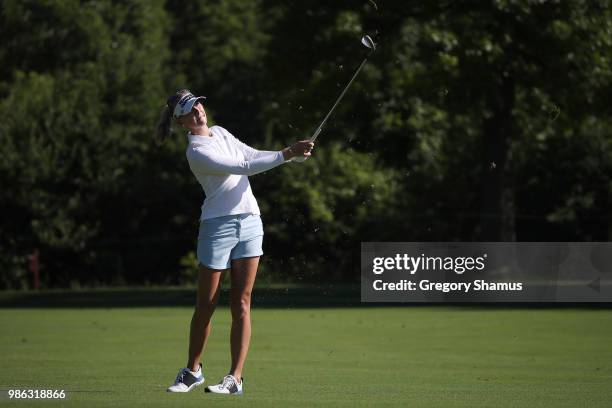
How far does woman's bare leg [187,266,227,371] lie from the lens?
30.8ft

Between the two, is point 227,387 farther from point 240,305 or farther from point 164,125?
point 164,125

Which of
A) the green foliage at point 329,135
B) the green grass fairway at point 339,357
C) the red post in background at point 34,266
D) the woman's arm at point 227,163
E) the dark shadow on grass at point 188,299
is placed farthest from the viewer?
the red post in background at point 34,266

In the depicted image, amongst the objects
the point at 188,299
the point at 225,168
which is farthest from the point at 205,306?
the point at 188,299

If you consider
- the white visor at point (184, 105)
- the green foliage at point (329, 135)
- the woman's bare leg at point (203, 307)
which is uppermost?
the green foliage at point (329, 135)

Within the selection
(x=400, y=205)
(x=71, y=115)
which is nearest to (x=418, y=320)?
(x=400, y=205)

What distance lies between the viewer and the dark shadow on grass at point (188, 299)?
2420cm

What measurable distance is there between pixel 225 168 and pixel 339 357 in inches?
199

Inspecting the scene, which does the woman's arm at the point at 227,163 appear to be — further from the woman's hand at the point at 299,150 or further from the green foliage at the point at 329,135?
the green foliage at the point at 329,135

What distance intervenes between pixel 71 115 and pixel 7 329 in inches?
720

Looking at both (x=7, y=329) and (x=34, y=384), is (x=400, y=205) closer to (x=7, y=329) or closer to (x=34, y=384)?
(x=7, y=329)

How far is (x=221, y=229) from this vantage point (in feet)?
30.6

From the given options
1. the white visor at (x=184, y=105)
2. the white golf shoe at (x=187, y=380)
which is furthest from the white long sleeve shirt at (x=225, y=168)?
the white golf shoe at (x=187, y=380)

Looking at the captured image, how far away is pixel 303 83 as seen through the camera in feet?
107

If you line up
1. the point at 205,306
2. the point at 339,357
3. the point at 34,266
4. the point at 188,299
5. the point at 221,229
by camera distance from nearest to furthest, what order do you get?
the point at 221,229, the point at 205,306, the point at 339,357, the point at 188,299, the point at 34,266
